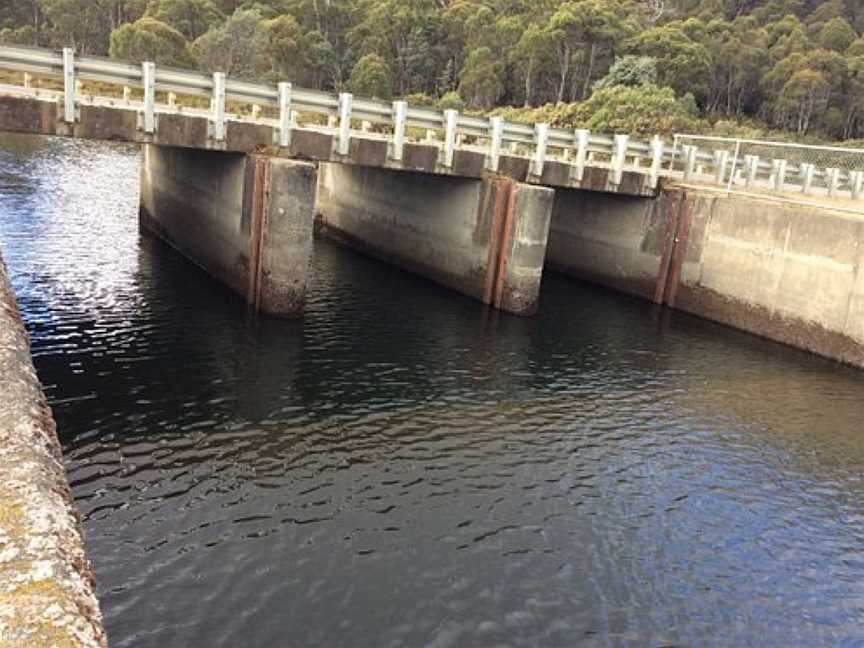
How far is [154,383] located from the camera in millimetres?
15711

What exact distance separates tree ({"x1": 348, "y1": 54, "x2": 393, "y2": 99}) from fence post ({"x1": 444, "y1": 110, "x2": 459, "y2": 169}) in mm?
73148

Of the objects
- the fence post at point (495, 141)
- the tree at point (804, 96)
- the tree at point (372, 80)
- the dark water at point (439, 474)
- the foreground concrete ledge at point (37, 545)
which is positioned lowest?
the dark water at point (439, 474)

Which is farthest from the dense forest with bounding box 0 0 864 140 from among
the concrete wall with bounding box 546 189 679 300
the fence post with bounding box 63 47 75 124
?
the fence post with bounding box 63 47 75 124

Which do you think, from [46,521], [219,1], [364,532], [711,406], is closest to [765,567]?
[364,532]

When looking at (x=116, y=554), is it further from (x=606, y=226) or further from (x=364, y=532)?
(x=606, y=226)

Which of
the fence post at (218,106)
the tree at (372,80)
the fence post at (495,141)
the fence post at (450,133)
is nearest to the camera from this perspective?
the fence post at (218,106)

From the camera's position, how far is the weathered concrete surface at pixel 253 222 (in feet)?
66.1

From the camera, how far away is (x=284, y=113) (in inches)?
815

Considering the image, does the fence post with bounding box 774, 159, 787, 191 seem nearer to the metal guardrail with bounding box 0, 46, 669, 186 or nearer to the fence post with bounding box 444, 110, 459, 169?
the metal guardrail with bounding box 0, 46, 669, 186

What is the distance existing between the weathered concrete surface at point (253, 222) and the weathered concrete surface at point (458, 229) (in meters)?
6.78

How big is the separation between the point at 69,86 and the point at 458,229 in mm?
13108

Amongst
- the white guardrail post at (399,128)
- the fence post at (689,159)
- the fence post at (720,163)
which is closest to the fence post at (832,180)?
the fence post at (720,163)

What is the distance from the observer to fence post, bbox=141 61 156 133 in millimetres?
18425

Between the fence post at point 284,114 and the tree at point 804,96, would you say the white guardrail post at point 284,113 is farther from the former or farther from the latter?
the tree at point 804,96
